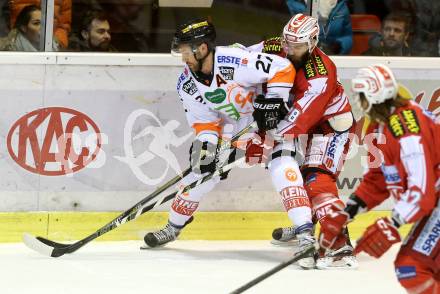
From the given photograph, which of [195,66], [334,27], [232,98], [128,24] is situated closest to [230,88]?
[232,98]

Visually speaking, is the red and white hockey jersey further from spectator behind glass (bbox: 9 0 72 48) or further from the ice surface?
spectator behind glass (bbox: 9 0 72 48)

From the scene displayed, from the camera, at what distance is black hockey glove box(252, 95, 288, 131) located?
17.9 feet

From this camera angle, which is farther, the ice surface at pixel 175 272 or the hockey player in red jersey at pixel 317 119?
the hockey player in red jersey at pixel 317 119

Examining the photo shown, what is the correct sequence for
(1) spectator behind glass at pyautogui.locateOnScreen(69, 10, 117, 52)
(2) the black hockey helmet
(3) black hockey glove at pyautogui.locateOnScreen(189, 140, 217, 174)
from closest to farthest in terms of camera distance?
(2) the black hockey helmet
(3) black hockey glove at pyautogui.locateOnScreen(189, 140, 217, 174)
(1) spectator behind glass at pyautogui.locateOnScreen(69, 10, 117, 52)

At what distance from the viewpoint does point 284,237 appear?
601 centimetres

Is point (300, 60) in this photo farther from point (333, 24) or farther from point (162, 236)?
point (162, 236)

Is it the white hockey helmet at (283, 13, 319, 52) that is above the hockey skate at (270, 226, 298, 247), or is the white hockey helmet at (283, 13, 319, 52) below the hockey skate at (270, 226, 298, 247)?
above

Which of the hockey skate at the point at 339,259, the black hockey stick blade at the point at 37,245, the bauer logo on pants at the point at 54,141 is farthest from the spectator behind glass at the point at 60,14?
the hockey skate at the point at 339,259

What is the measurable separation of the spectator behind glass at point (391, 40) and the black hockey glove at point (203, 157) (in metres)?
1.12

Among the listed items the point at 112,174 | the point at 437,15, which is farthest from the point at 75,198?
the point at 437,15

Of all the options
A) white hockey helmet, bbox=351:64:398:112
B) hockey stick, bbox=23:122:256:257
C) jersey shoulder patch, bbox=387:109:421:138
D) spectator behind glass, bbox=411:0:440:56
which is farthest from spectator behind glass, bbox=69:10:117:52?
jersey shoulder patch, bbox=387:109:421:138

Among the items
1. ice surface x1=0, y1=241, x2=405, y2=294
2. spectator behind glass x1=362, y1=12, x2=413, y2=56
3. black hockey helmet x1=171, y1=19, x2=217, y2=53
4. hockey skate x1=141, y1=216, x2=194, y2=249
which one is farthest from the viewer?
spectator behind glass x1=362, y1=12, x2=413, y2=56

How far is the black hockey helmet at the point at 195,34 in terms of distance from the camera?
541cm

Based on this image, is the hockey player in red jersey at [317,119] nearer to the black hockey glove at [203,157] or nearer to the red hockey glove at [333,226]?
the black hockey glove at [203,157]
